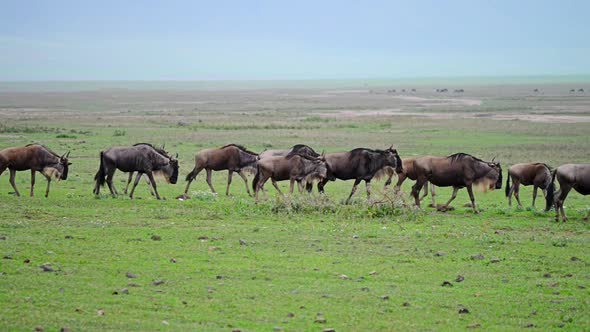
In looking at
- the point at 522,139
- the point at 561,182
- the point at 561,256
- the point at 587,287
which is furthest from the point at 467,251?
the point at 522,139

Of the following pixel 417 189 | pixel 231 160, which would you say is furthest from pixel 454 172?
pixel 231 160

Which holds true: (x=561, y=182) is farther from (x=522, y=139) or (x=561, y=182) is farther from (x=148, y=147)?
(x=522, y=139)

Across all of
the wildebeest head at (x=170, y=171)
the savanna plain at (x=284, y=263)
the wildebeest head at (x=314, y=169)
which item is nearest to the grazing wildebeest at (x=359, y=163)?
the wildebeest head at (x=314, y=169)

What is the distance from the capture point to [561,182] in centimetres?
1736

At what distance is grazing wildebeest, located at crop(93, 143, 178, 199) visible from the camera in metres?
20.4

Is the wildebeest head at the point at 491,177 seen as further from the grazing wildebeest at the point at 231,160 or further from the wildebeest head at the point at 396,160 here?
the grazing wildebeest at the point at 231,160

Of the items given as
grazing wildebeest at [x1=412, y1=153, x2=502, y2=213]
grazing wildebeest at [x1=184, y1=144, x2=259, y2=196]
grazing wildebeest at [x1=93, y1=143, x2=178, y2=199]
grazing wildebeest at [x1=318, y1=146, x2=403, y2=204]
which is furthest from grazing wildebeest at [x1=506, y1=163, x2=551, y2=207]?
grazing wildebeest at [x1=93, y1=143, x2=178, y2=199]

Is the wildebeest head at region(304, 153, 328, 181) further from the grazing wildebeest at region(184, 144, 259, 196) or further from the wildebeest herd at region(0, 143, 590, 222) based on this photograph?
the grazing wildebeest at region(184, 144, 259, 196)

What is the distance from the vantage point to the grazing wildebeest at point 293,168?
19.8 metres

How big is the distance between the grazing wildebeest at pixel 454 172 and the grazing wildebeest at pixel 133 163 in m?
6.77

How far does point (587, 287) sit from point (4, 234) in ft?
31.7

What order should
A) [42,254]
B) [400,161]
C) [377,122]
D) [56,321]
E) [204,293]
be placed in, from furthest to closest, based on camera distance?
[377,122] < [400,161] < [42,254] < [204,293] < [56,321]

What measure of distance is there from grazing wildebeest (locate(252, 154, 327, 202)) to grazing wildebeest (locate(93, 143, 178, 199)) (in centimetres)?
282

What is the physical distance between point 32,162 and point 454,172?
10921mm
